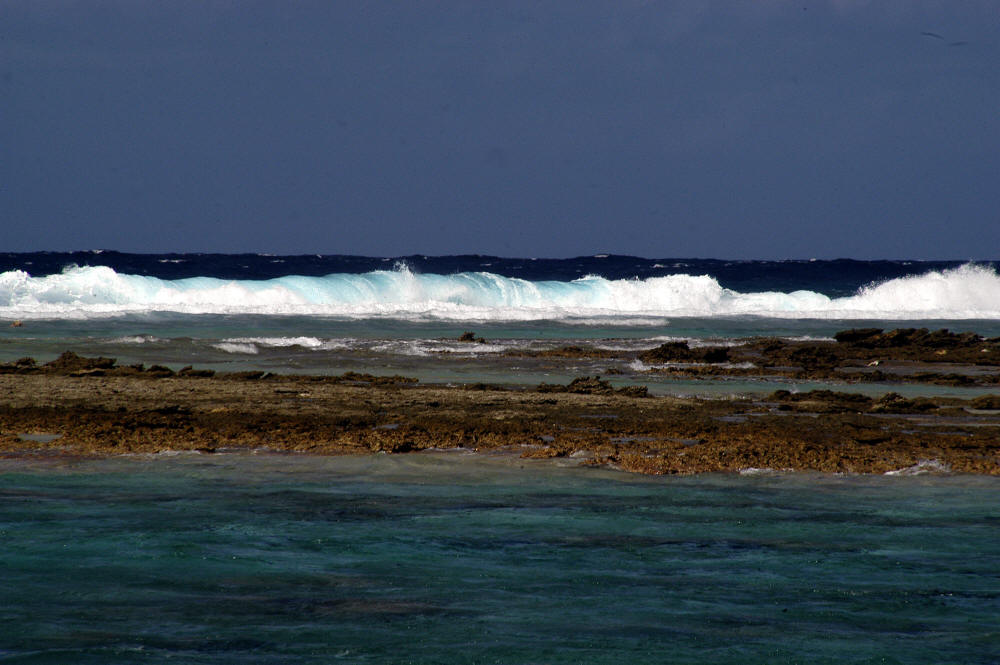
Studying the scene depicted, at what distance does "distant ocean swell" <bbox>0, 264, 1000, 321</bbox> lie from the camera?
41.1 metres

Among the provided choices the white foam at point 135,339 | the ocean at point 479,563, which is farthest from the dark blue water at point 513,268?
the ocean at point 479,563

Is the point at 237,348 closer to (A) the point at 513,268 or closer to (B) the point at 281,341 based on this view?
(B) the point at 281,341

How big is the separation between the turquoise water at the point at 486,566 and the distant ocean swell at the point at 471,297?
1137 inches

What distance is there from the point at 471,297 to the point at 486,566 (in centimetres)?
4516

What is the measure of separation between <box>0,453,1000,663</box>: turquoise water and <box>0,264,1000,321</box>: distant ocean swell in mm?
28890

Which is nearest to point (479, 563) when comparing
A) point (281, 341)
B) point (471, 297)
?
point (281, 341)

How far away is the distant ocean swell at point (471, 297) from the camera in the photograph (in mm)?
41062

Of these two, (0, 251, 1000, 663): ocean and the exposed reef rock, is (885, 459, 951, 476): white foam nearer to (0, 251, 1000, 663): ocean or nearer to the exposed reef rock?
the exposed reef rock

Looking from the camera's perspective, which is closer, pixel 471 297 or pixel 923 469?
pixel 923 469

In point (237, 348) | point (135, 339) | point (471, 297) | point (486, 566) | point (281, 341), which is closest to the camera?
point (486, 566)

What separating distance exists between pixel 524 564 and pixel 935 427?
7.26m

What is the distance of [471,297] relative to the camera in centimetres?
5181

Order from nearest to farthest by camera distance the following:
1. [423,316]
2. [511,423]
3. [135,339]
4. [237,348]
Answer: [511,423] → [237,348] → [135,339] → [423,316]

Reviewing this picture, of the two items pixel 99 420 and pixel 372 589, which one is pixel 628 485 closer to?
pixel 372 589
